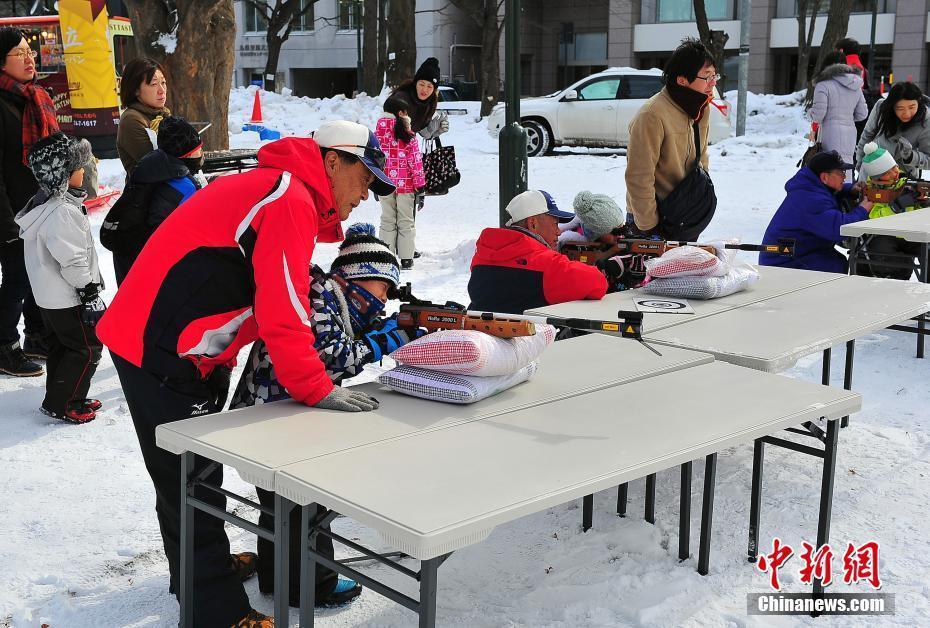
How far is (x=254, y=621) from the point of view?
3023mm

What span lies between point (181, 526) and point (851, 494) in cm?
283

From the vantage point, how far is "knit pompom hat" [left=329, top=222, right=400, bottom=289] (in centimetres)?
323

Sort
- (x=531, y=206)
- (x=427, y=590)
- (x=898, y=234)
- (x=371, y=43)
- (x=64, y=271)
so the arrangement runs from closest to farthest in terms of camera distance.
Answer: (x=427, y=590) → (x=531, y=206) → (x=64, y=271) → (x=898, y=234) → (x=371, y=43)

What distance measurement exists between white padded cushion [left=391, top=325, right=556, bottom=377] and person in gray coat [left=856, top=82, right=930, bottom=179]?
6.09 meters

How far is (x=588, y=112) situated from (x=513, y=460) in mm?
15239

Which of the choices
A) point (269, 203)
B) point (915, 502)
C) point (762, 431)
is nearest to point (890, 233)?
point (915, 502)

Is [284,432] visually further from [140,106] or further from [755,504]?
[140,106]

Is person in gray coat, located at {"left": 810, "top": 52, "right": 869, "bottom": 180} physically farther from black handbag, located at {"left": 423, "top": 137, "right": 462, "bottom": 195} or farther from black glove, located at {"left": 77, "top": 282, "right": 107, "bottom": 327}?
black glove, located at {"left": 77, "top": 282, "right": 107, "bottom": 327}

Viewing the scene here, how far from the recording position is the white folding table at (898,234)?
6.14 m

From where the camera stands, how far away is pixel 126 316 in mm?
2906

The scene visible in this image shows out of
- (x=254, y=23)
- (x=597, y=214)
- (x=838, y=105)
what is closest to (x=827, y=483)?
(x=597, y=214)

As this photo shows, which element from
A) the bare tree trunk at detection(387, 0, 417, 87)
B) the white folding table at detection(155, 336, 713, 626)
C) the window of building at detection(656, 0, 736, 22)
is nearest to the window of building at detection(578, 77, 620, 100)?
the bare tree trunk at detection(387, 0, 417, 87)

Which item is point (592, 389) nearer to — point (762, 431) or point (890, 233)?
point (762, 431)

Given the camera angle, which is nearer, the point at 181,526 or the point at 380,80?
the point at 181,526
